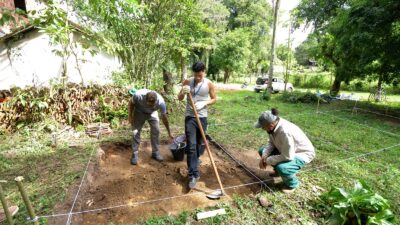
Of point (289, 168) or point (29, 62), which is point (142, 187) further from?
point (29, 62)

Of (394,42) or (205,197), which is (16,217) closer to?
(205,197)

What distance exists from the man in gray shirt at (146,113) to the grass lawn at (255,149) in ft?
3.22

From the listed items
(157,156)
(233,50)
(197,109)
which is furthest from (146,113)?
(233,50)

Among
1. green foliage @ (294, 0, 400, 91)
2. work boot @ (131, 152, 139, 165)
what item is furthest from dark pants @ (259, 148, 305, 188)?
green foliage @ (294, 0, 400, 91)

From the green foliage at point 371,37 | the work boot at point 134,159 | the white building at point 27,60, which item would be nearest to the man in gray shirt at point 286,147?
the work boot at point 134,159

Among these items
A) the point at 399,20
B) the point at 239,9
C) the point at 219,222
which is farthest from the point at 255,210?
the point at 239,9

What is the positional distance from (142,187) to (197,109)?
4.25 feet

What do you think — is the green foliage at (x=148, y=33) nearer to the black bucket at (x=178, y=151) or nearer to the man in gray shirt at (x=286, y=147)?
the black bucket at (x=178, y=151)

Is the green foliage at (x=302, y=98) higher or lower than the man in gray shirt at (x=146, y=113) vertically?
lower

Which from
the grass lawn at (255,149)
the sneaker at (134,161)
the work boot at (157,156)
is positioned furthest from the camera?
the work boot at (157,156)

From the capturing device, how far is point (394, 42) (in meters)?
7.39

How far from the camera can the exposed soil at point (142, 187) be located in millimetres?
2697

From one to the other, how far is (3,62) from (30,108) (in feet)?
9.76

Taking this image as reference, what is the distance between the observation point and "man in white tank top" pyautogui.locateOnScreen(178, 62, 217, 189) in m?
3.19
